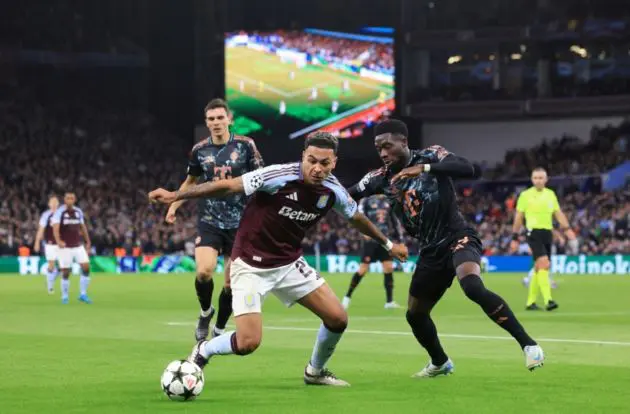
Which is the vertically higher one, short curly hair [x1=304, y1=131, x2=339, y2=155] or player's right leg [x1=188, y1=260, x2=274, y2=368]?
short curly hair [x1=304, y1=131, x2=339, y2=155]

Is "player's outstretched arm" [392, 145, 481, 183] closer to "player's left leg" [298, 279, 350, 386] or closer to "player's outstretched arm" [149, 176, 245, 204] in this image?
"player's left leg" [298, 279, 350, 386]

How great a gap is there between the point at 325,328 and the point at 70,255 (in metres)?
17.2

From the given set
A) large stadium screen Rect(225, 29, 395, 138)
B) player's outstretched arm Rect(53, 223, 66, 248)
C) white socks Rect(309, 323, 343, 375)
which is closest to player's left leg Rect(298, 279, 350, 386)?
white socks Rect(309, 323, 343, 375)

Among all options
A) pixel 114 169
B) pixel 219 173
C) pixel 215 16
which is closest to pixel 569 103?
pixel 215 16

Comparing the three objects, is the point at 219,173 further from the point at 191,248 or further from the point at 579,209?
the point at 579,209

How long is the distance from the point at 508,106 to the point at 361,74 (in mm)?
7826

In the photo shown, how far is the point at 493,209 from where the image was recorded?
5406cm

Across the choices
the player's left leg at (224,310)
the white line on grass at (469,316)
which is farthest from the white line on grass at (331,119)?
the player's left leg at (224,310)

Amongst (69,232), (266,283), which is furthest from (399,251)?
(69,232)

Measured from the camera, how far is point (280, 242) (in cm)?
1077

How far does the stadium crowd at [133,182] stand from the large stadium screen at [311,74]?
16.9 feet

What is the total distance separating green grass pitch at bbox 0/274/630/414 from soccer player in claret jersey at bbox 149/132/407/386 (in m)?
0.61

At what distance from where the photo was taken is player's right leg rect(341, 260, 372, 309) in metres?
22.9

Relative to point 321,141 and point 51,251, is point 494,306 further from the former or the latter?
point 51,251
